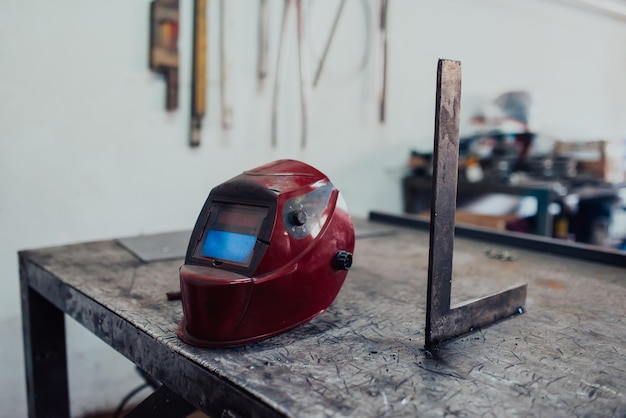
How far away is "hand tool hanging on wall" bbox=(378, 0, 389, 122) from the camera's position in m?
2.59

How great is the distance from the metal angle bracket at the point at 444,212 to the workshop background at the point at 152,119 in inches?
21.5

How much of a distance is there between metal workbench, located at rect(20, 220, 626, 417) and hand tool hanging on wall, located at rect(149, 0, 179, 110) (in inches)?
36.2

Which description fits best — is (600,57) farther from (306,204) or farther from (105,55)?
(306,204)

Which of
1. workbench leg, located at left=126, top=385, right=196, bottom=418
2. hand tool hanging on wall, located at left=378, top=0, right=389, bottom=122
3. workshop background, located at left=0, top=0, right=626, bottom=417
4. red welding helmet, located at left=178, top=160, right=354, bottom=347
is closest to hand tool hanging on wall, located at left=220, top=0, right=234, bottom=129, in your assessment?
workshop background, located at left=0, top=0, right=626, bottom=417

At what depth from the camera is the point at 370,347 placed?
2.31 ft

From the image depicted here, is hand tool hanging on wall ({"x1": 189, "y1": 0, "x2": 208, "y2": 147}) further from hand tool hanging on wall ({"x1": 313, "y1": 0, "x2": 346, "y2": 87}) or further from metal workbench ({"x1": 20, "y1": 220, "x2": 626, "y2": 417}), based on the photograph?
metal workbench ({"x1": 20, "y1": 220, "x2": 626, "y2": 417})

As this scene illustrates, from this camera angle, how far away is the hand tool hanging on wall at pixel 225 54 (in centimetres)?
208

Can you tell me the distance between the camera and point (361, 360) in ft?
2.16

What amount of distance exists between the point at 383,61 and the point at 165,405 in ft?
7.18

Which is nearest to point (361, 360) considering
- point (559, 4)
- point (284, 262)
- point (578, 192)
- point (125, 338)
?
point (284, 262)

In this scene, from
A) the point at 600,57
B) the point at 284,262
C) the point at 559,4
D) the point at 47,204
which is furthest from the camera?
the point at 600,57

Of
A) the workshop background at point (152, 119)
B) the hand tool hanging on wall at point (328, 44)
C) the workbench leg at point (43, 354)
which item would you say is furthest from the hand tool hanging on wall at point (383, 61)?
the workbench leg at point (43, 354)

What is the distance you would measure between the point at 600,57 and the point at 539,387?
4306 millimetres

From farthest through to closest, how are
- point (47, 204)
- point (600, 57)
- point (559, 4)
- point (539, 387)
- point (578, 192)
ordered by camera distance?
point (600, 57)
point (559, 4)
point (578, 192)
point (47, 204)
point (539, 387)
